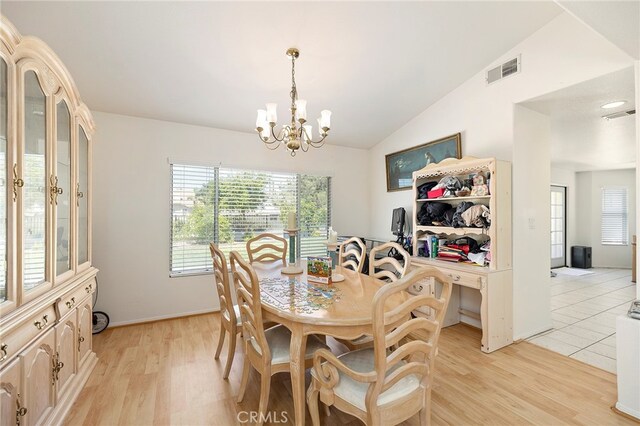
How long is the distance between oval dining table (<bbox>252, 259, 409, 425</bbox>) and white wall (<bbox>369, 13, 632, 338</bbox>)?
1959mm

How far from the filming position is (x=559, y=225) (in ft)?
20.8

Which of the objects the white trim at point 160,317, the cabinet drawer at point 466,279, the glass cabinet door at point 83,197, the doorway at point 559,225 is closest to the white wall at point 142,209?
the white trim at point 160,317

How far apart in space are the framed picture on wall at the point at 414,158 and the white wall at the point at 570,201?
14.7ft

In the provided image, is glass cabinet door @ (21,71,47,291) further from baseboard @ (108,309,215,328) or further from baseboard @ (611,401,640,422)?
baseboard @ (611,401,640,422)

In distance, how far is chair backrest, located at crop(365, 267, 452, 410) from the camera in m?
1.10

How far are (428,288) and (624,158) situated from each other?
512 cm

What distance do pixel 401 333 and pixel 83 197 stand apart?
262 cm

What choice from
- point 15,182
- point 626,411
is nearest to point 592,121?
point 626,411

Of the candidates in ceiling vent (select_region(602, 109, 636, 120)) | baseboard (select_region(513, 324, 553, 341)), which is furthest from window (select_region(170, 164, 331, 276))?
ceiling vent (select_region(602, 109, 636, 120))

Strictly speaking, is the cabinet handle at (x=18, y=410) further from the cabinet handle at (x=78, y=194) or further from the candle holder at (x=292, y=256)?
the candle holder at (x=292, y=256)

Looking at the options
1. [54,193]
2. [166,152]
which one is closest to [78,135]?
[54,193]

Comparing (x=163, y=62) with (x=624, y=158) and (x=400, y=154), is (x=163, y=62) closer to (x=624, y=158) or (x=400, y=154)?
(x=400, y=154)

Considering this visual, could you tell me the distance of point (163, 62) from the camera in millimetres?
2477

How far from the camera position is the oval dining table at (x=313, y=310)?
139 cm
